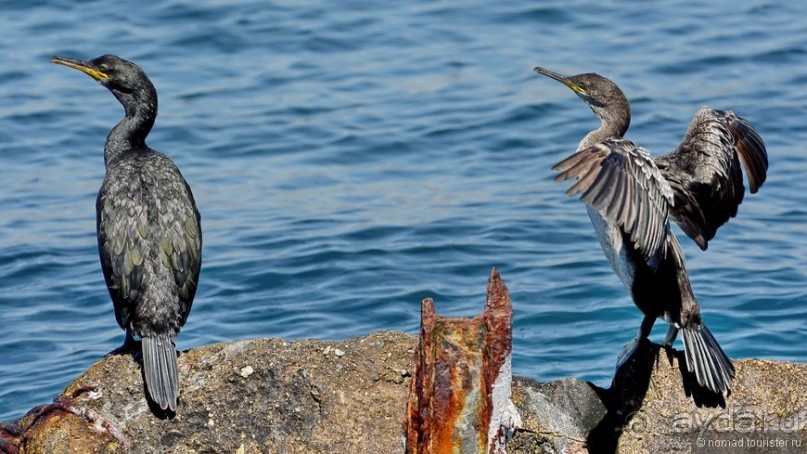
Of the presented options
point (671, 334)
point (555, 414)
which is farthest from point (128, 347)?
point (671, 334)

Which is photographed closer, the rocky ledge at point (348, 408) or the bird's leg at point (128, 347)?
the rocky ledge at point (348, 408)

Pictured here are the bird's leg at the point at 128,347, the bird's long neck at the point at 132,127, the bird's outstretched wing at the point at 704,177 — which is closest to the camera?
the bird's leg at the point at 128,347

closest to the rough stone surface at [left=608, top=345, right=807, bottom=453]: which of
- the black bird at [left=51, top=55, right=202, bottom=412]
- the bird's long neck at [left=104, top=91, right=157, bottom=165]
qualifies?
the black bird at [left=51, top=55, right=202, bottom=412]

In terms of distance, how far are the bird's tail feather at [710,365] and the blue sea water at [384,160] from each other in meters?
2.30

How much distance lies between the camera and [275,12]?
13.8 meters

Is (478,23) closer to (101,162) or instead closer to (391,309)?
(101,162)

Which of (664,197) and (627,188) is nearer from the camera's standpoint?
(627,188)

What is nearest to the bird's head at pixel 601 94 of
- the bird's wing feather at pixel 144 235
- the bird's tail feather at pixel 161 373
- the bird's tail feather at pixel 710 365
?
the bird's tail feather at pixel 710 365

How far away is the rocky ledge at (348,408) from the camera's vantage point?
15.0 ft

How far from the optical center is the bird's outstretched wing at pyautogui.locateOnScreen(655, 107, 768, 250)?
5.55 metres

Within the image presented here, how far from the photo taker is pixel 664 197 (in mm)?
5219

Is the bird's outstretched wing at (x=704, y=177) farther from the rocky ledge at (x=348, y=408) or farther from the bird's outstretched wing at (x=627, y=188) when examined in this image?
the rocky ledge at (x=348, y=408)

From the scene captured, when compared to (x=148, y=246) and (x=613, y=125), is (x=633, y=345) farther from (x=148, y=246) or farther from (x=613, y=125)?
(x=148, y=246)

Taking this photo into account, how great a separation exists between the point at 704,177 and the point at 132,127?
268 centimetres
